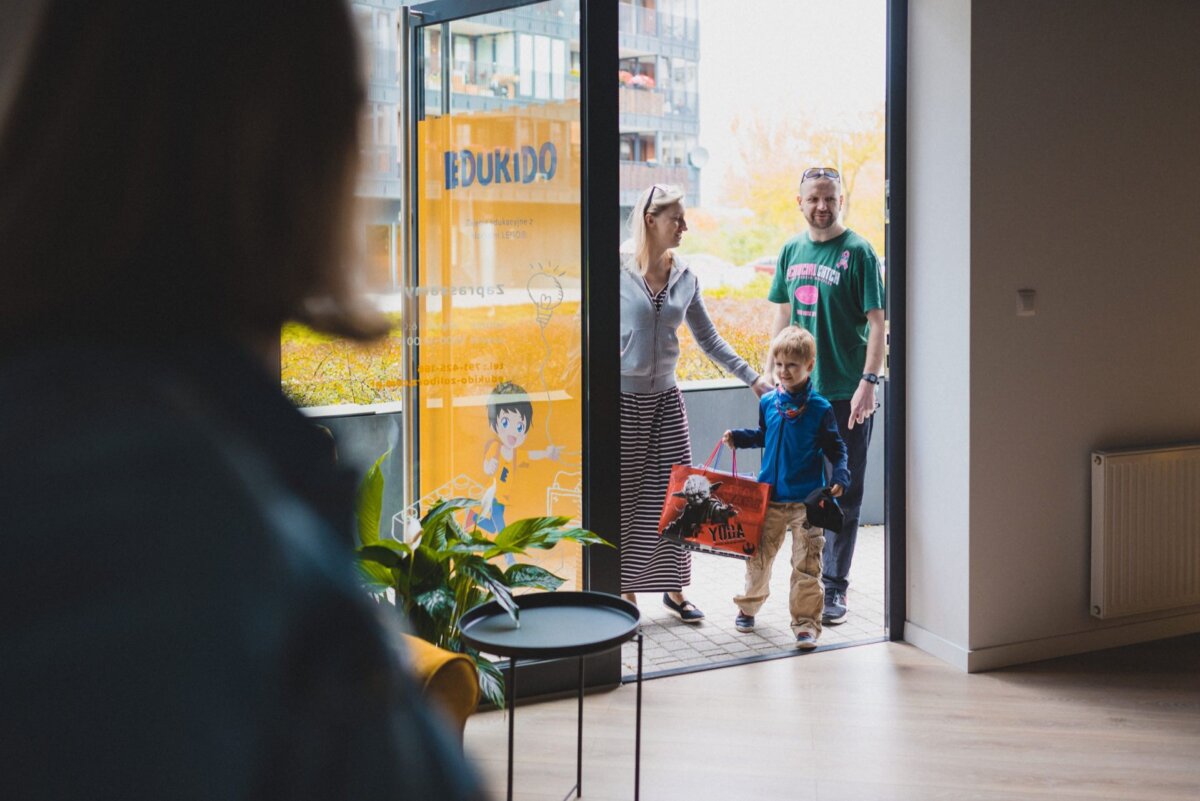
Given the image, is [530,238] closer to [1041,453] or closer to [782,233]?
[1041,453]

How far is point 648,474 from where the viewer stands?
164 inches

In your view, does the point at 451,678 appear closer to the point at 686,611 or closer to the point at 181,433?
the point at 181,433

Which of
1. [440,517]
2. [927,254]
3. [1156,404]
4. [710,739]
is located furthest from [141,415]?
[1156,404]

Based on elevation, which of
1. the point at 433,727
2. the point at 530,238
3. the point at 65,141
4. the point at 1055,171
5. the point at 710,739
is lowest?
the point at 710,739

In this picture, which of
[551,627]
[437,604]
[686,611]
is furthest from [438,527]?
[686,611]

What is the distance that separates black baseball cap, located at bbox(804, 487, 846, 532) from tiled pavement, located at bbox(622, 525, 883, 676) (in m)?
0.45

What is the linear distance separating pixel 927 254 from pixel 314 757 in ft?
12.3

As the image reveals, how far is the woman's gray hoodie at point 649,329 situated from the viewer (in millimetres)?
→ 4141

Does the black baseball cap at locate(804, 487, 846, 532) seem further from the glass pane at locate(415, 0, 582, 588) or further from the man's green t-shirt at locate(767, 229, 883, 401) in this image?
the glass pane at locate(415, 0, 582, 588)

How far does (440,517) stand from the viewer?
9.32ft

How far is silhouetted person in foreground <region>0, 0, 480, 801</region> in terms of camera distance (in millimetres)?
377

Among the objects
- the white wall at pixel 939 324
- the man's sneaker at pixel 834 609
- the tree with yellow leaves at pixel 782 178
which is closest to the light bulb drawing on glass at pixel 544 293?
the white wall at pixel 939 324

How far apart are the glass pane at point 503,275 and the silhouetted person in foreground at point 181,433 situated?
294cm

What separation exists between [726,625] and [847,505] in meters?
0.65
